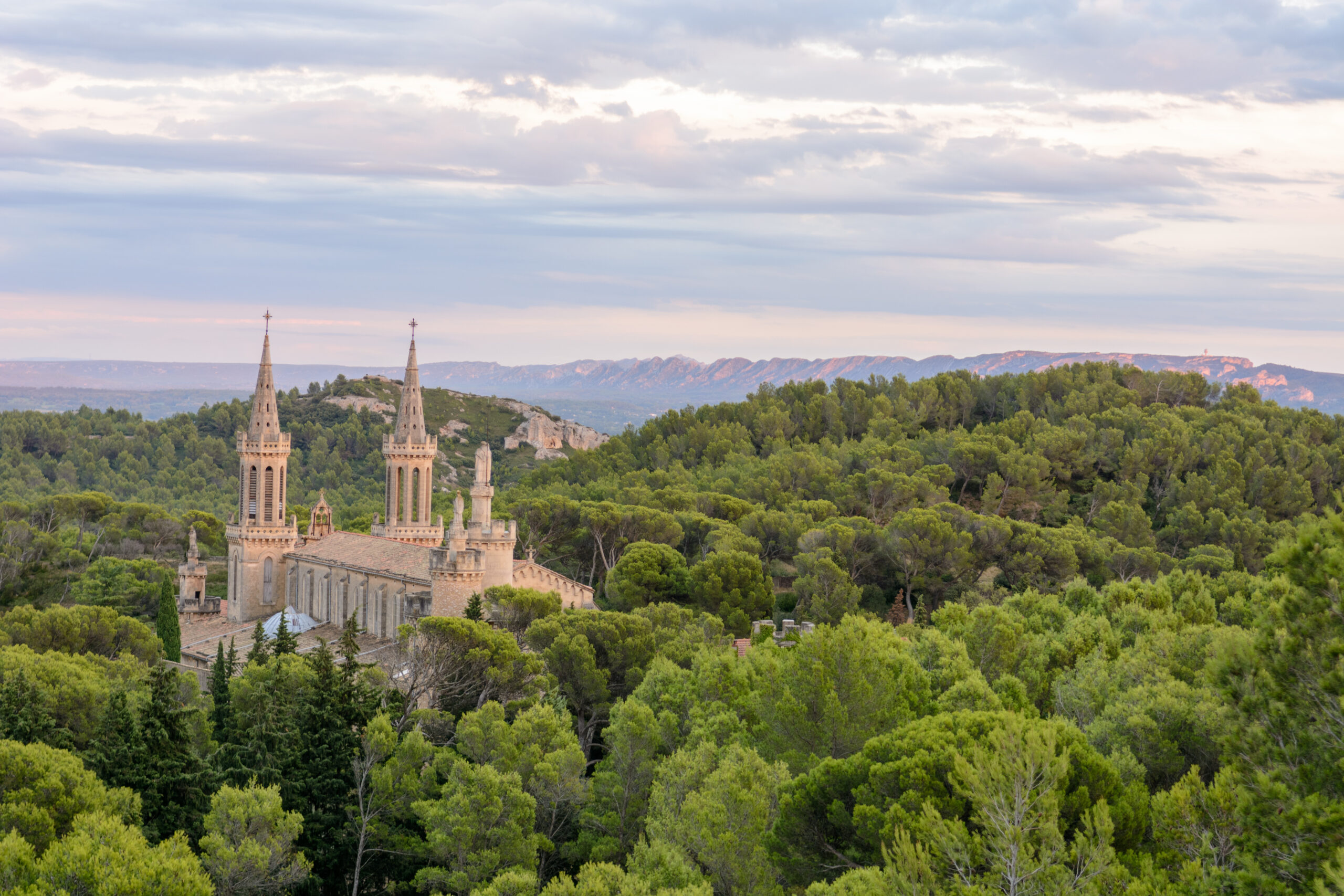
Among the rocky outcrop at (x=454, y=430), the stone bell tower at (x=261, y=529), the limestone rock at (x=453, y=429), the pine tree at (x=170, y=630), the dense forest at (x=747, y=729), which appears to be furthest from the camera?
the limestone rock at (x=453, y=429)

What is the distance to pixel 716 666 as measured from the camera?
1219 inches

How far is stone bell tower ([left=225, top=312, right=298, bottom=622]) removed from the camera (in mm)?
52281

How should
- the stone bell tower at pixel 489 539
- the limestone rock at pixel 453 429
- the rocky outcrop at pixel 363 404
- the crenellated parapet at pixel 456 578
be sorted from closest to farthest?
1. the crenellated parapet at pixel 456 578
2. the stone bell tower at pixel 489 539
3. the limestone rock at pixel 453 429
4. the rocky outcrop at pixel 363 404

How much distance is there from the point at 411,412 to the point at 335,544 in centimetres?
612

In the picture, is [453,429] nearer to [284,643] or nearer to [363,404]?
[363,404]

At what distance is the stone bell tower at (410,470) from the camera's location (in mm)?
51750

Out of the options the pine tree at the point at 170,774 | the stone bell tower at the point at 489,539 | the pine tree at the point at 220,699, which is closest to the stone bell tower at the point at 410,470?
the stone bell tower at the point at 489,539

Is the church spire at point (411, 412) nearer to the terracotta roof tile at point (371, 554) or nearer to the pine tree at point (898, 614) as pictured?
the terracotta roof tile at point (371, 554)

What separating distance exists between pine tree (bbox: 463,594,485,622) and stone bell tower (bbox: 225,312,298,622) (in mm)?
17985

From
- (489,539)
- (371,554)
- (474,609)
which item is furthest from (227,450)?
(474,609)

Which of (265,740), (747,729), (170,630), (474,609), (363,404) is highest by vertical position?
(363,404)

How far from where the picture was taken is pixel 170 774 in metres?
27.3

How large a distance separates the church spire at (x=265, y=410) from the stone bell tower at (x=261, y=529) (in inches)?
1.2

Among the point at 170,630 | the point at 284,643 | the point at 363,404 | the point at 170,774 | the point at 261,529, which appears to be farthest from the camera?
the point at 363,404
